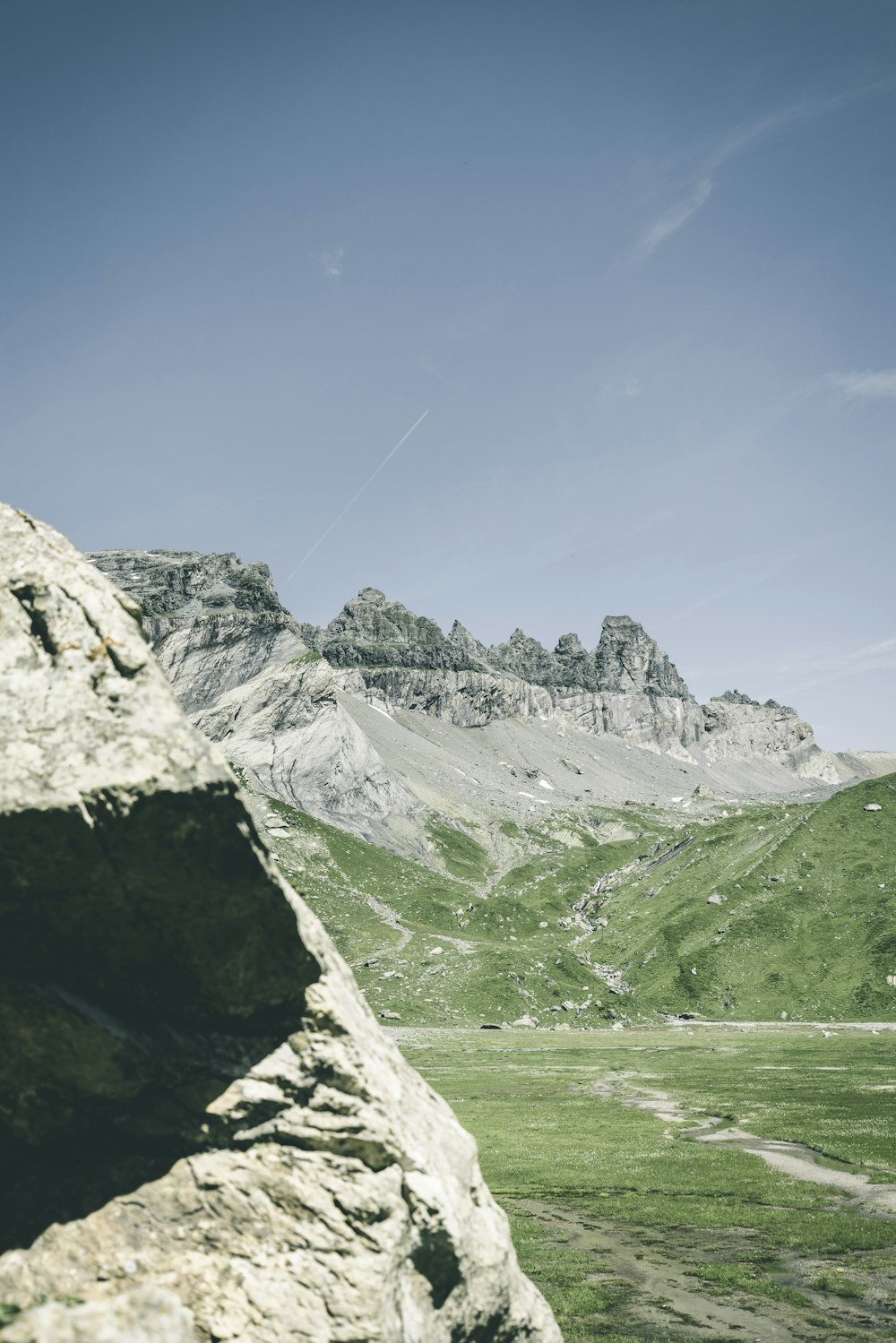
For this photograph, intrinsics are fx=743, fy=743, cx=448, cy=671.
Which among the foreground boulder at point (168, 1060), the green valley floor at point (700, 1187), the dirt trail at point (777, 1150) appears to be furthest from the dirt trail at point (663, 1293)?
the foreground boulder at point (168, 1060)

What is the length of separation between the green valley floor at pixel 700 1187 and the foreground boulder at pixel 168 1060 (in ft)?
46.4

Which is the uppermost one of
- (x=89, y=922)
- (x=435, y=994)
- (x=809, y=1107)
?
(x=89, y=922)

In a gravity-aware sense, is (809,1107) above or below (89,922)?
below

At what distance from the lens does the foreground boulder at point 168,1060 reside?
32.9 ft

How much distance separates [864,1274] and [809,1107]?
40102 millimetres

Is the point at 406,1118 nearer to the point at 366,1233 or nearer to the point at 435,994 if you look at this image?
the point at 366,1233

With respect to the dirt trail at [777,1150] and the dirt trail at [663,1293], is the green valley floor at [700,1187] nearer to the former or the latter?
the dirt trail at [663,1293]

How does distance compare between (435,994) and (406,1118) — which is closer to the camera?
(406,1118)

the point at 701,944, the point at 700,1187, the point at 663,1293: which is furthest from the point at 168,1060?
the point at 701,944

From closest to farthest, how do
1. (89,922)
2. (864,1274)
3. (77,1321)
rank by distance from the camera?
(77,1321) → (89,922) → (864,1274)

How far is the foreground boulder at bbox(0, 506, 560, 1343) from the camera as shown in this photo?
10.0 meters

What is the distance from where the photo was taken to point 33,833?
9.70m

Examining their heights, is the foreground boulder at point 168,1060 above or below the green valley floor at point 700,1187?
above

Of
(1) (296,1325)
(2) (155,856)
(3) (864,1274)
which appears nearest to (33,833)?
(2) (155,856)
